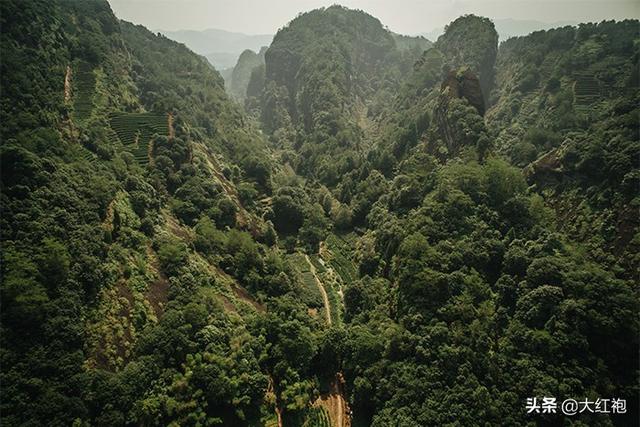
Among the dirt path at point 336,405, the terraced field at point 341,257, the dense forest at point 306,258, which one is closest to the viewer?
the dense forest at point 306,258

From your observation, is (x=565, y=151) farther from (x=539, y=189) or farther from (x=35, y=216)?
(x=35, y=216)

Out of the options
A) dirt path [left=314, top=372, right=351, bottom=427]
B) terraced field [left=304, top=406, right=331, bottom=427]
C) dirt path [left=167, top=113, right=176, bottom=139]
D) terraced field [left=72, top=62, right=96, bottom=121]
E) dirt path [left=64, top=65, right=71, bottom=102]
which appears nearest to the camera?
terraced field [left=304, top=406, right=331, bottom=427]

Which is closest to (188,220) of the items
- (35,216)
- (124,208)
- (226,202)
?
(226,202)

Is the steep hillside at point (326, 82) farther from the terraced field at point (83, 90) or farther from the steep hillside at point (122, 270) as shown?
the terraced field at point (83, 90)

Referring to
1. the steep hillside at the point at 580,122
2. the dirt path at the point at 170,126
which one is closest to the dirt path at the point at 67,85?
the dirt path at the point at 170,126

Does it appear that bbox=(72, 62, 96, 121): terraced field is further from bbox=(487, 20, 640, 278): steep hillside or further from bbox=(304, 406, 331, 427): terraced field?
bbox=(487, 20, 640, 278): steep hillside

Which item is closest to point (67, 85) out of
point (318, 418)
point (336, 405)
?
point (318, 418)

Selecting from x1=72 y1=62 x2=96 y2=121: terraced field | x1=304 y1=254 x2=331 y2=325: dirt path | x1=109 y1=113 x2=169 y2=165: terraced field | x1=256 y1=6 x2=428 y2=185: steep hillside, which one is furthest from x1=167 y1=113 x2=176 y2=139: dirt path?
x1=256 y1=6 x2=428 y2=185: steep hillside
